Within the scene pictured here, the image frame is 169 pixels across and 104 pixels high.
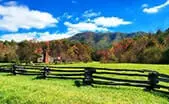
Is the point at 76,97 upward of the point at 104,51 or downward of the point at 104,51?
downward

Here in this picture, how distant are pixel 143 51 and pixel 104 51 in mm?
34592

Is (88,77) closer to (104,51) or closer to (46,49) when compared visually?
(104,51)

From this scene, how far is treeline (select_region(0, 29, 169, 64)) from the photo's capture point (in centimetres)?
9050

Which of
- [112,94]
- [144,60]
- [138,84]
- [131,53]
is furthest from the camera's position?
[131,53]

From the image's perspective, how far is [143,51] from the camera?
311 feet

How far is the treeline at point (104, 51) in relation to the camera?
90500mm

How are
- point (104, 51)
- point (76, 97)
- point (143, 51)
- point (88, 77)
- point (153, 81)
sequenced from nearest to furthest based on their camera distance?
point (76, 97) → point (153, 81) → point (88, 77) → point (143, 51) → point (104, 51)

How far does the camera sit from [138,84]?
24.0 m

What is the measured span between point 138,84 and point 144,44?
83.4 meters

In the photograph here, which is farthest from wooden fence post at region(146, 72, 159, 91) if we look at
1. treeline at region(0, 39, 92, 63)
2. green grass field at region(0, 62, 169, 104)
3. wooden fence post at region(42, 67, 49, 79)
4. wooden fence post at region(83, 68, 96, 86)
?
treeline at region(0, 39, 92, 63)

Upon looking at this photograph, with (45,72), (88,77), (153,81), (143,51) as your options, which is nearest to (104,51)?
(143,51)

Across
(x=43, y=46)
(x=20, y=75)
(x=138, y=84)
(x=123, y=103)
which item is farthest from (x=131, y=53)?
(x=123, y=103)

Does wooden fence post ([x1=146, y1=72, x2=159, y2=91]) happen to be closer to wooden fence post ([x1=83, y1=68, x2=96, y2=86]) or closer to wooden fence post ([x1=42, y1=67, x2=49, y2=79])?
wooden fence post ([x1=83, y1=68, x2=96, y2=86])

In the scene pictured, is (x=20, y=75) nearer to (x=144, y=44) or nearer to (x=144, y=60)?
(x=144, y=60)
